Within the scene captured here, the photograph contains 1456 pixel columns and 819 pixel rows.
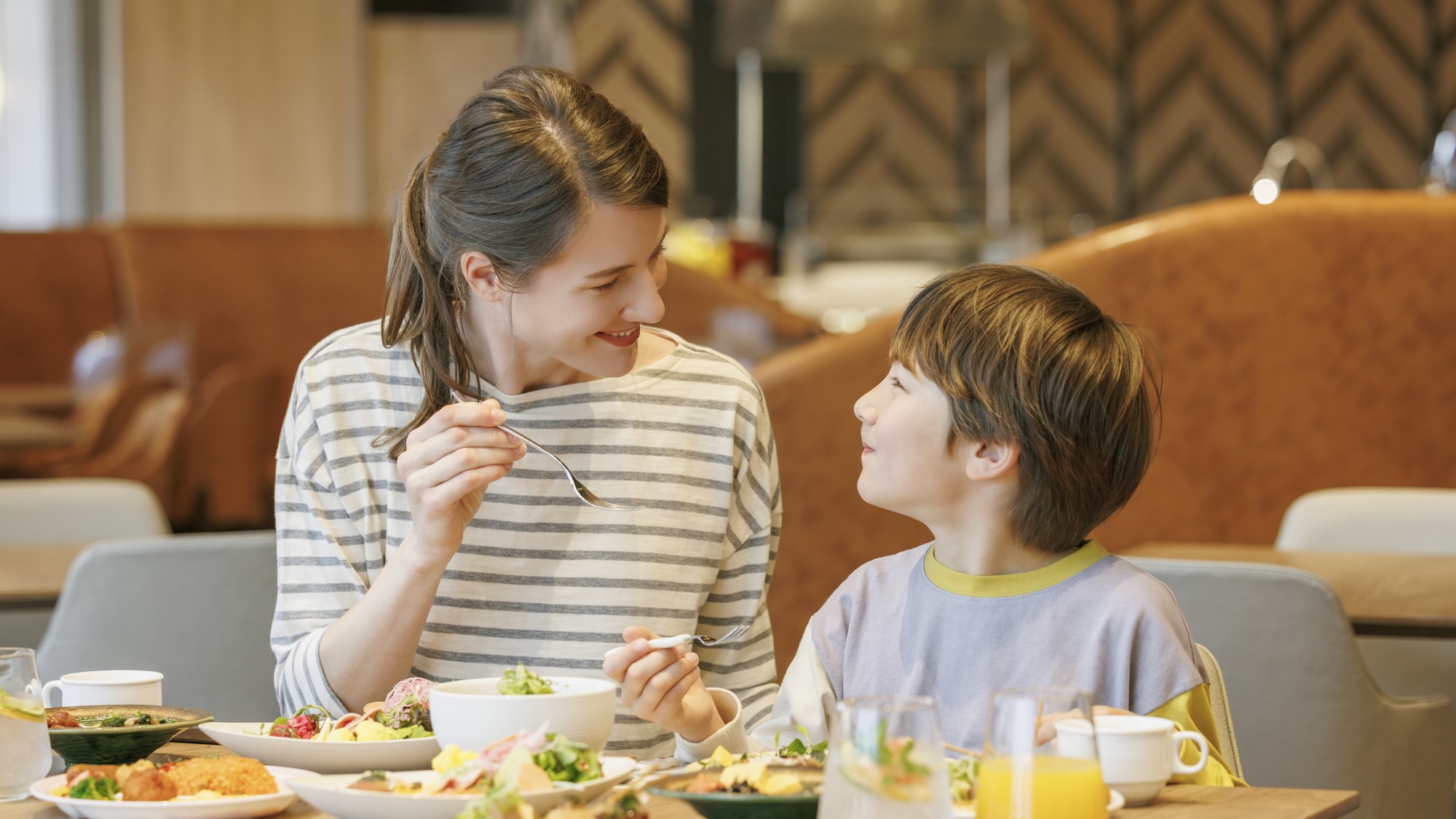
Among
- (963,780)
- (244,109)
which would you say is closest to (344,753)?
(963,780)

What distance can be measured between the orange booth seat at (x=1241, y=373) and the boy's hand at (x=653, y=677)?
144 centimetres

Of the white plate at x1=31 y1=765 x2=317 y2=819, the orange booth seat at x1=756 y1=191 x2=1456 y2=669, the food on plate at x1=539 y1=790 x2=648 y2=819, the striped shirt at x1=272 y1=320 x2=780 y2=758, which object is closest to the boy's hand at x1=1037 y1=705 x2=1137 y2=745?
the food on plate at x1=539 y1=790 x2=648 y2=819

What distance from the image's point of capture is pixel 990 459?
1.31 meters

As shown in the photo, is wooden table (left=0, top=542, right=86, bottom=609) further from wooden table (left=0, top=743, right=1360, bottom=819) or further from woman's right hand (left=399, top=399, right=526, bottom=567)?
wooden table (left=0, top=743, right=1360, bottom=819)

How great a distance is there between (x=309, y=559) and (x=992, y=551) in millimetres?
629

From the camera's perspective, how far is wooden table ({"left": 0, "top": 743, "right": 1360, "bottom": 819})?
0.96 m

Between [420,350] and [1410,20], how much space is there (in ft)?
28.0

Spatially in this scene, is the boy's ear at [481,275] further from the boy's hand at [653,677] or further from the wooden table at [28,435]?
the wooden table at [28,435]

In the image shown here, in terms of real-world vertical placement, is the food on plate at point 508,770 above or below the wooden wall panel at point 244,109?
below

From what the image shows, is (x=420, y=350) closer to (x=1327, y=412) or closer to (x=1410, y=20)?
(x=1327, y=412)

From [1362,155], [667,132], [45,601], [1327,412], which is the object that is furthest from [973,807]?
[1362,155]

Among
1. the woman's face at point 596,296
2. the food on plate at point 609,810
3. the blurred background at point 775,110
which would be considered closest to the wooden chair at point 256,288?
the blurred background at point 775,110

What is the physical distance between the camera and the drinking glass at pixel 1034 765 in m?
0.84

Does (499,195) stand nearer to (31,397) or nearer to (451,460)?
(451,460)
